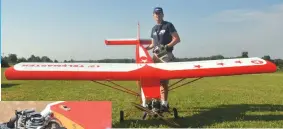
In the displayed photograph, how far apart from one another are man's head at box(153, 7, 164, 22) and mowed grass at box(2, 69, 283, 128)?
39.6 inches

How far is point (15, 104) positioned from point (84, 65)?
3.72ft

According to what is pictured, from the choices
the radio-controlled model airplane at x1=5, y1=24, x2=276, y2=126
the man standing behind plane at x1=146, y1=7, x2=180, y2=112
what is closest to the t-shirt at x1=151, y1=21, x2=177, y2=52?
the man standing behind plane at x1=146, y1=7, x2=180, y2=112

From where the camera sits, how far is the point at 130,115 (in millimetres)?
5035

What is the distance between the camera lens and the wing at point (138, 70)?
4.69 metres

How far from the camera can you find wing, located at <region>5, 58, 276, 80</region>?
4.69 m

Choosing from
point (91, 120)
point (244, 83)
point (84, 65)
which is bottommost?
point (244, 83)

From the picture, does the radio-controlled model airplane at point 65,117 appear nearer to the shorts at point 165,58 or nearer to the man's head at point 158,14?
the shorts at point 165,58

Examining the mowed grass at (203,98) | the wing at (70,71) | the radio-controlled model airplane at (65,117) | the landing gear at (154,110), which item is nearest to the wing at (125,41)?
the mowed grass at (203,98)

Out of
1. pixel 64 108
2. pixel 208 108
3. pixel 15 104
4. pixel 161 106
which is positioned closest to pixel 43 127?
pixel 64 108

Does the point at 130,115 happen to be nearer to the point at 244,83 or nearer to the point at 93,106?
the point at 93,106

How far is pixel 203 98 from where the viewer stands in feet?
21.9

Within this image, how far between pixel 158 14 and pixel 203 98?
1923 millimetres

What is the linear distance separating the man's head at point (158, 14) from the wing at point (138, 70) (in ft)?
2.21

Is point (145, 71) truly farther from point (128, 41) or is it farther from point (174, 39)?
point (128, 41)
